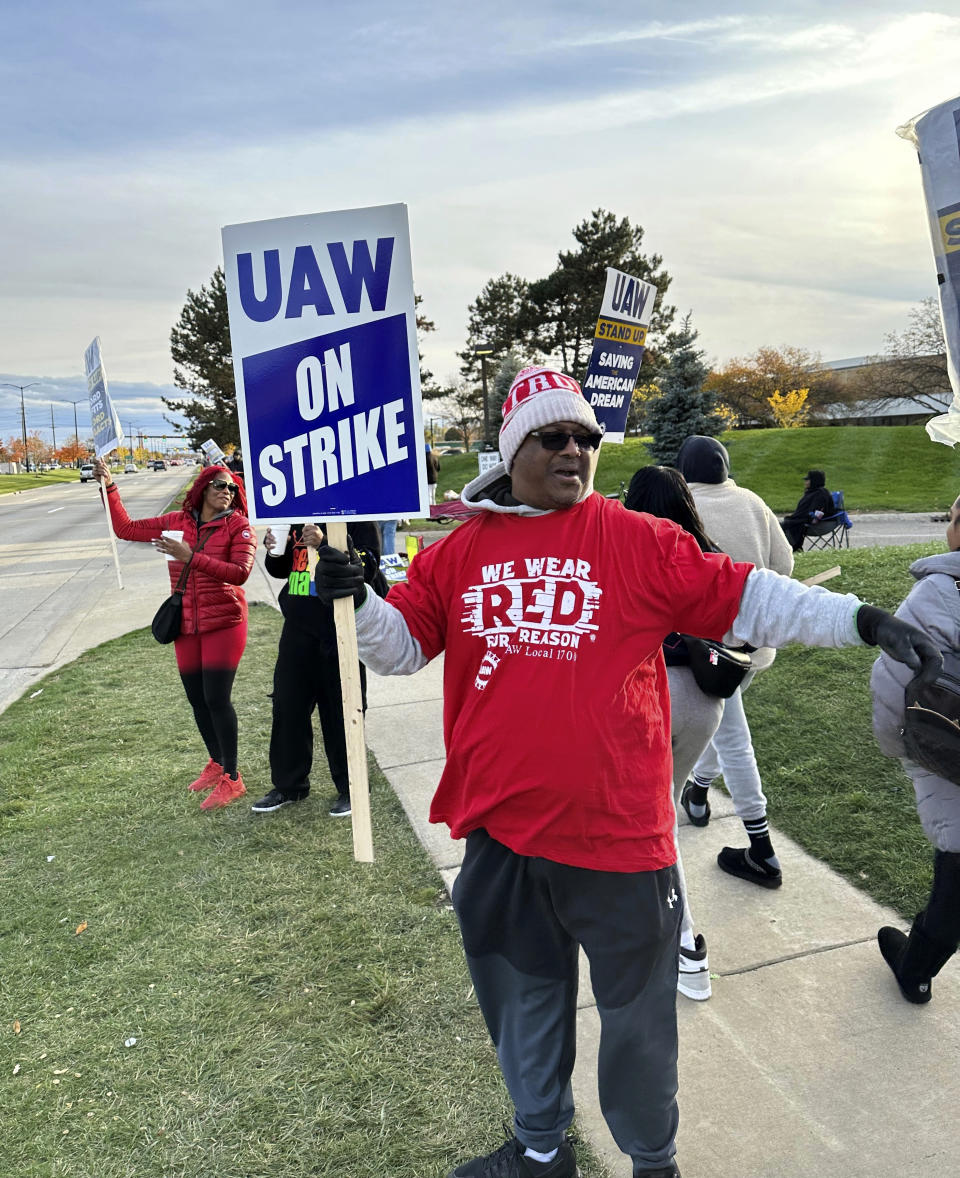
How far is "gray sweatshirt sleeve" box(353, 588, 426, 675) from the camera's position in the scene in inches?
85.8

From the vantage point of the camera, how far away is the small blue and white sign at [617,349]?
Result: 6.46 m

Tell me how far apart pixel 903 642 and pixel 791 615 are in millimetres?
252

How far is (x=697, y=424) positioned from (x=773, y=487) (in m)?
8.74

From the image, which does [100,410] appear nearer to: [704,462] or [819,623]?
[704,462]

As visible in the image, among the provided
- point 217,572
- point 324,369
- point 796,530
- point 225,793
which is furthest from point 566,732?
point 796,530

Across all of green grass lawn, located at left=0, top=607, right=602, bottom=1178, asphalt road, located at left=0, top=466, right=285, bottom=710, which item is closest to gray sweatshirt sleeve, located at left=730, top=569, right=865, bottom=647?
green grass lawn, located at left=0, top=607, right=602, bottom=1178

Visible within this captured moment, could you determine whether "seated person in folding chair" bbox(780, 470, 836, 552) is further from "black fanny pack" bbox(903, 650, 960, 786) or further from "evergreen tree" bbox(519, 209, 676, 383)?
"evergreen tree" bbox(519, 209, 676, 383)

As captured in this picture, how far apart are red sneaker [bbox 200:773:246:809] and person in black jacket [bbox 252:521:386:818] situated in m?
0.24

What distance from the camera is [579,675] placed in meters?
1.97

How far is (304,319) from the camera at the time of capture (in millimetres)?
2760

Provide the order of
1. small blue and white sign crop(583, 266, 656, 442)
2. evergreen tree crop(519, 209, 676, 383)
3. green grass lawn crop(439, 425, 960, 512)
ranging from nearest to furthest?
small blue and white sign crop(583, 266, 656, 442), green grass lawn crop(439, 425, 960, 512), evergreen tree crop(519, 209, 676, 383)

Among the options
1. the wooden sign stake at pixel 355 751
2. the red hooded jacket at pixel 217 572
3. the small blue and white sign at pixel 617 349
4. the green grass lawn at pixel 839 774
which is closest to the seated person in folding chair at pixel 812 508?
the green grass lawn at pixel 839 774

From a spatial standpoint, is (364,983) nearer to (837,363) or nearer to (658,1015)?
(658,1015)

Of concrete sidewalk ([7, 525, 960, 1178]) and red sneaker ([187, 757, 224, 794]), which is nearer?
concrete sidewalk ([7, 525, 960, 1178])
